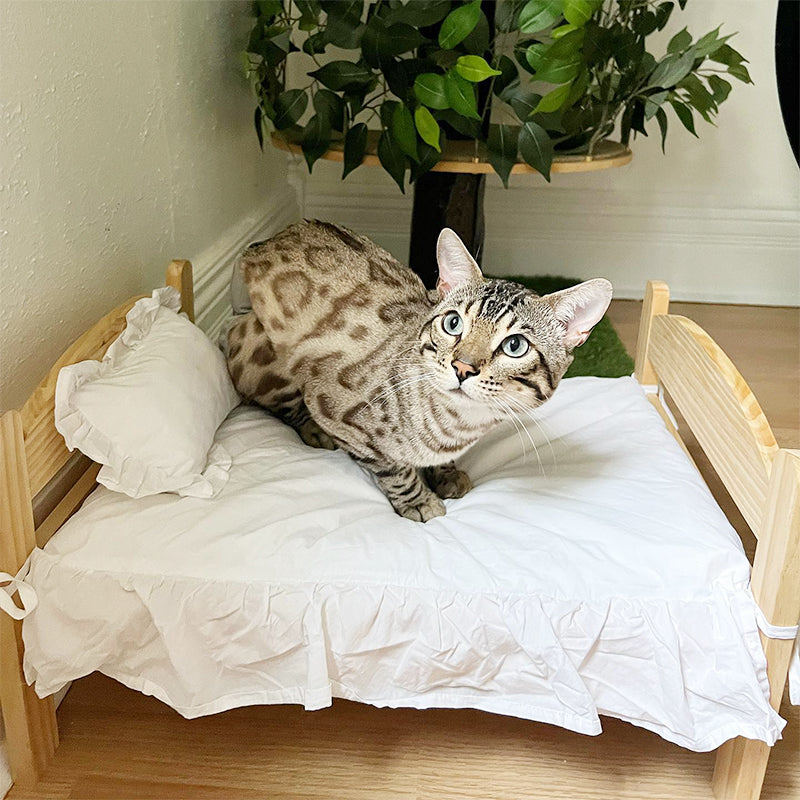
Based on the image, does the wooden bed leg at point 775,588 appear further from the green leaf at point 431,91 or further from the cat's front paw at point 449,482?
the green leaf at point 431,91

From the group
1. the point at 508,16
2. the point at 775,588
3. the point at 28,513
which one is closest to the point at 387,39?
the point at 508,16

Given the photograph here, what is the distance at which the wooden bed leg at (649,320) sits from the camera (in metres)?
1.92

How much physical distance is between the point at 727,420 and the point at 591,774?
607mm

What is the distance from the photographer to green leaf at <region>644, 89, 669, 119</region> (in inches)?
85.4

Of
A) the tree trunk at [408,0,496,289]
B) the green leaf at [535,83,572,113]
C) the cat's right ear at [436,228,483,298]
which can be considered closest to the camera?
the cat's right ear at [436,228,483,298]

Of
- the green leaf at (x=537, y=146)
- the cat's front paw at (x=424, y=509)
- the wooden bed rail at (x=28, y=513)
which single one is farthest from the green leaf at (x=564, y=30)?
the wooden bed rail at (x=28, y=513)

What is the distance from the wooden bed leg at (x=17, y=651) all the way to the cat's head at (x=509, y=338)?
0.62 metres

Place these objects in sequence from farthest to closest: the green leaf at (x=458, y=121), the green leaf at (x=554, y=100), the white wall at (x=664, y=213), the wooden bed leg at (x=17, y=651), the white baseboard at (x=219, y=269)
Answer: the white wall at (x=664, y=213)
the white baseboard at (x=219, y=269)
the green leaf at (x=458, y=121)
the green leaf at (x=554, y=100)
the wooden bed leg at (x=17, y=651)

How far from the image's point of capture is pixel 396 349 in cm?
155

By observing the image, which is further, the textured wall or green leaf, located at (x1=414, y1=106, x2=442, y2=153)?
green leaf, located at (x1=414, y1=106, x2=442, y2=153)

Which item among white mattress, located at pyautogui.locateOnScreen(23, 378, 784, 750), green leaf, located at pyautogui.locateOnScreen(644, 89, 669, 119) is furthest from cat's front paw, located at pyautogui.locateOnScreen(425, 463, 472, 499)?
green leaf, located at pyautogui.locateOnScreen(644, 89, 669, 119)

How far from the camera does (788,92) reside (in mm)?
2934

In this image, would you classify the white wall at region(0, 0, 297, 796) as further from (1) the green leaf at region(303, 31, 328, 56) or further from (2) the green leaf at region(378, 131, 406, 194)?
(2) the green leaf at region(378, 131, 406, 194)

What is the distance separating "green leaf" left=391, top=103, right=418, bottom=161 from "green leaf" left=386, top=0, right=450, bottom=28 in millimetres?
177
